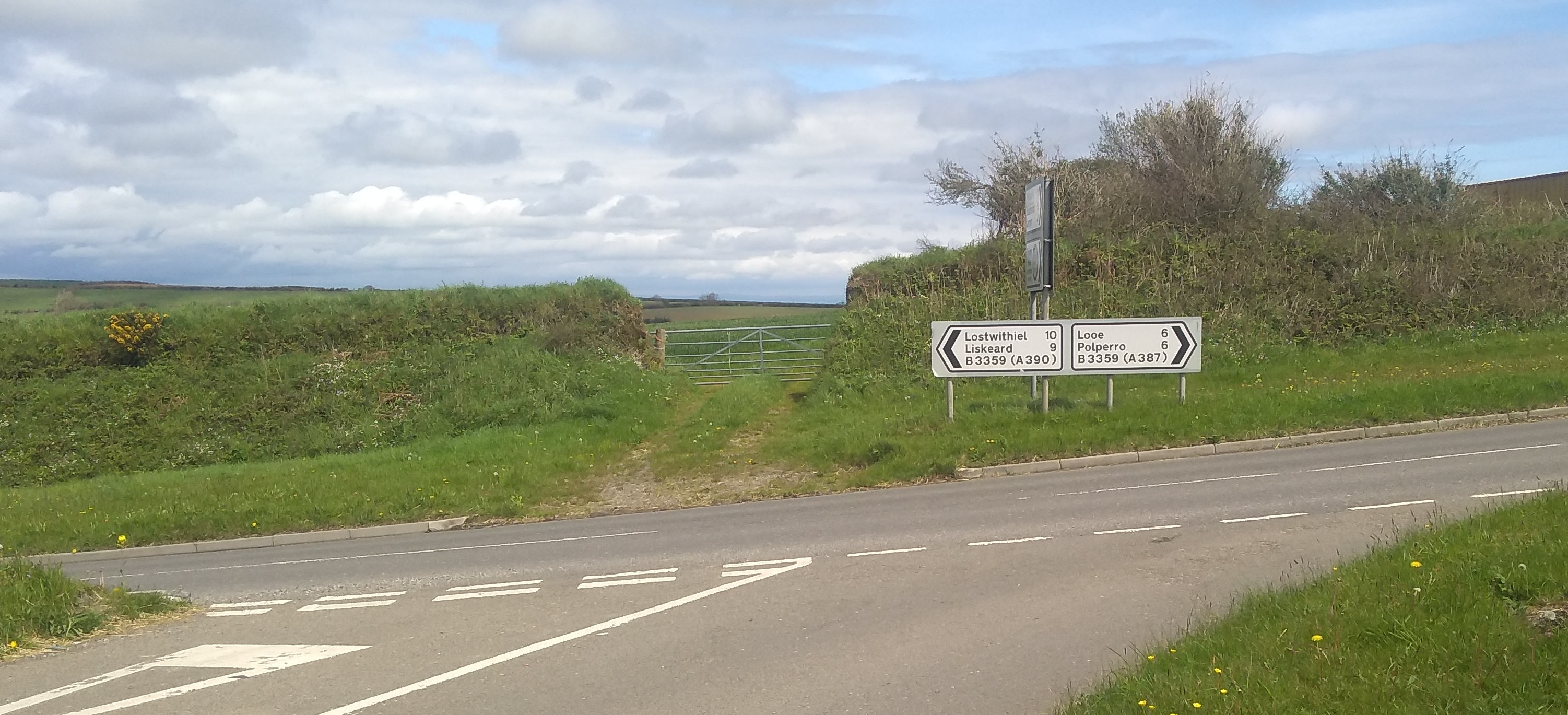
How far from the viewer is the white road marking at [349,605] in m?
9.34

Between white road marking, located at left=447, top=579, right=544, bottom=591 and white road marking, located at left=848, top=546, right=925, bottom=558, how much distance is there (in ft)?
9.38

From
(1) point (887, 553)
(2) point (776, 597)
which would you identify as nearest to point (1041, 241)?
(1) point (887, 553)

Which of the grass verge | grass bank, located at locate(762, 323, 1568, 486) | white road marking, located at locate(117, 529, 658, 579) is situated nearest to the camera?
the grass verge

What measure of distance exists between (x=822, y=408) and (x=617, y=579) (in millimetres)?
11541

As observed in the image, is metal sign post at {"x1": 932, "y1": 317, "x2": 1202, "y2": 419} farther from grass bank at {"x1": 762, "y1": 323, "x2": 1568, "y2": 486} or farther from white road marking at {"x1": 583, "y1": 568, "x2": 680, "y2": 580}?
white road marking at {"x1": 583, "y1": 568, "x2": 680, "y2": 580}

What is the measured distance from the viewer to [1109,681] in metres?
5.66

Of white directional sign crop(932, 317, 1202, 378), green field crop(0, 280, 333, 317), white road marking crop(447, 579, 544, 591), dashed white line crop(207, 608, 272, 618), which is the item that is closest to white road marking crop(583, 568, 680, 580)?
white road marking crop(447, 579, 544, 591)

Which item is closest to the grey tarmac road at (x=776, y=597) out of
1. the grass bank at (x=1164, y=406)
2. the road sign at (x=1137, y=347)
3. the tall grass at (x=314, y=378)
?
the grass bank at (x=1164, y=406)

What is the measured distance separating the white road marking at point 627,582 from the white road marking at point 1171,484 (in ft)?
16.8

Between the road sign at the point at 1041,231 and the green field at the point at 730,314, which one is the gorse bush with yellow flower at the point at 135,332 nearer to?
the green field at the point at 730,314

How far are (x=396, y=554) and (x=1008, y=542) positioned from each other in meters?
6.90

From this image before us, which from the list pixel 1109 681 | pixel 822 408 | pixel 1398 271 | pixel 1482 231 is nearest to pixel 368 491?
pixel 822 408

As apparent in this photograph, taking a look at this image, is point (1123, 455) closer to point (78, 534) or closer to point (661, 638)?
point (661, 638)

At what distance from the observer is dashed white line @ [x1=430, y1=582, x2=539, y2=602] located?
938 cm
